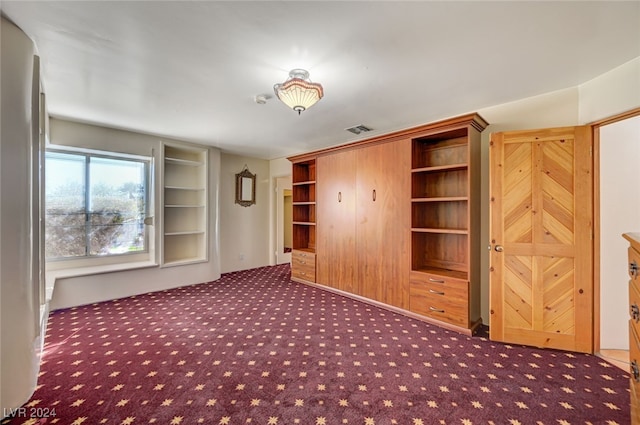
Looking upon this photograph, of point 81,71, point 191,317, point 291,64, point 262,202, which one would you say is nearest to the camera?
point 291,64

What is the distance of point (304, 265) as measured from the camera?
477 centimetres

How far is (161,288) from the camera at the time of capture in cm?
435

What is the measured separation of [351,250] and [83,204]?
4009 mm

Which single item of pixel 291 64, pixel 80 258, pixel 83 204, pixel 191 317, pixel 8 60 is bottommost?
pixel 191 317

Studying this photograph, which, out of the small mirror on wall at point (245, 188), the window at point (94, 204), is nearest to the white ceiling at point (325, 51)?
the window at point (94, 204)

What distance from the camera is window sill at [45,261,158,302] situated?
332 centimetres

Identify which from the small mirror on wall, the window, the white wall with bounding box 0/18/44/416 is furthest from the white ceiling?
the small mirror on wall

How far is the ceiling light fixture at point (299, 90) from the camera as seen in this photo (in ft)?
6.96

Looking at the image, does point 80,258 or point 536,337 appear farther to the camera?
point 80,258

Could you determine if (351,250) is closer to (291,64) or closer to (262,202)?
(291,64)

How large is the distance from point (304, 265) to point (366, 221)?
5.25 feet

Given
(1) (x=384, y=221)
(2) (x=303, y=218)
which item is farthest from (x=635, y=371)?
(2) (x=303, y=218)

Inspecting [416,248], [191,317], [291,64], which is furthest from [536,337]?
[191,317]

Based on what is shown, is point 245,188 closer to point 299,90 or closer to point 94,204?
point 94,204
